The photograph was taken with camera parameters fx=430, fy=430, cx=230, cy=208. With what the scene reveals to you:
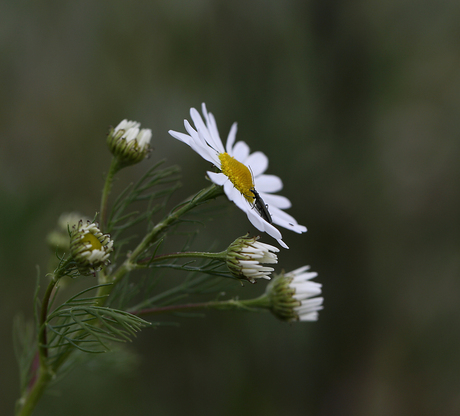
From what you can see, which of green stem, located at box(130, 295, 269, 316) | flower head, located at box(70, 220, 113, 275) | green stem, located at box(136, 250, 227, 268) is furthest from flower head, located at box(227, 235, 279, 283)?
→ flower head, located at box(70, 220, 113, 275)

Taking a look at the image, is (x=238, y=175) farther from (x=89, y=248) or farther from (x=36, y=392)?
(x=36, y=392)

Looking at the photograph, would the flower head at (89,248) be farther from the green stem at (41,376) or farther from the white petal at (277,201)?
the white petal at (277,201)

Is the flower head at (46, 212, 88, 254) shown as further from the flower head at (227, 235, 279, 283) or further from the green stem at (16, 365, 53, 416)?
the flower head at (227, 235, 279, 283)

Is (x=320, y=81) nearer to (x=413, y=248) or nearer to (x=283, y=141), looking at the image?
(x=283, y=141)

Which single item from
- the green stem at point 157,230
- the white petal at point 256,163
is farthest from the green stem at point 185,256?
the white petal at point 256,163

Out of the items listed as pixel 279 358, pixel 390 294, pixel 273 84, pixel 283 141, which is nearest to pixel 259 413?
pixel 279 358
